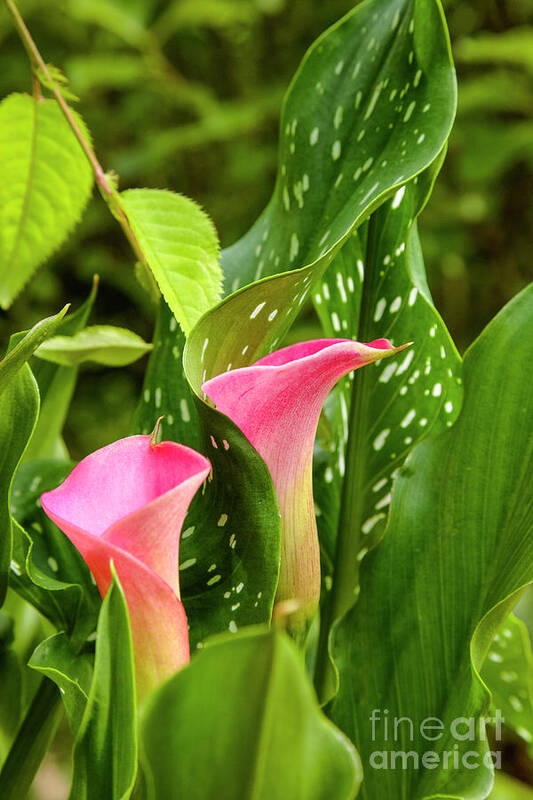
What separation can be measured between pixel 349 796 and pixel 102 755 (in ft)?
0.29

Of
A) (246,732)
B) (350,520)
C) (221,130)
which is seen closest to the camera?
(246,732)

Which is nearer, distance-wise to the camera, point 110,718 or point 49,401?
point 110,718

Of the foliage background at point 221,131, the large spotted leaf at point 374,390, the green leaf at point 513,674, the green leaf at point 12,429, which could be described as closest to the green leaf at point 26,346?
the green leaf at point 12,429

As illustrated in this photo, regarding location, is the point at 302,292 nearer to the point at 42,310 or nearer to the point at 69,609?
the point at 69,609

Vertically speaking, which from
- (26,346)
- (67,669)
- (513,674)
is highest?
(26,346)

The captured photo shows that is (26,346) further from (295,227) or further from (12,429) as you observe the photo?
(295,227)

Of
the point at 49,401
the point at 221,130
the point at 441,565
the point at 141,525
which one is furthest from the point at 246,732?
the point at 221,130

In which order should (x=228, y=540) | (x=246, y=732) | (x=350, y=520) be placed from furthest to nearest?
1. (x=350, y=520)
2. (x=228, y=540)
3. (x=246, y=732)

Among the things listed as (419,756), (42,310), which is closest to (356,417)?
(419,756)

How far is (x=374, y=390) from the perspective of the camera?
361 mm

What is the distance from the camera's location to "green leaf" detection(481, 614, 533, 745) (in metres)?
0.39

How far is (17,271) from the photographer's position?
0.35 meters

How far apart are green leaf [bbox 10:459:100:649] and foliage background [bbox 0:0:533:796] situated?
2.92 feet

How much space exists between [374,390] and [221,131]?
3.14 ft
